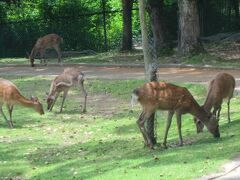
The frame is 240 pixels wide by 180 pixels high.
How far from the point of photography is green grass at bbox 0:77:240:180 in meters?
9.05

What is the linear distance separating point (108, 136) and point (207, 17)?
67.6 feet

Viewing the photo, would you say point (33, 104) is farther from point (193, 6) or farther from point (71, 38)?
point (71, 38)

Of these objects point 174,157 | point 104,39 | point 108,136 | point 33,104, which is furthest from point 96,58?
point 174,157

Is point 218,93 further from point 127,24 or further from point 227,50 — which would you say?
point 127,24

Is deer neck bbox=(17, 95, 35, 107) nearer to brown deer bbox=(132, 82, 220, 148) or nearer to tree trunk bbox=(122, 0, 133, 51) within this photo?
brown deer bbox=(132, 82, 220, 148)

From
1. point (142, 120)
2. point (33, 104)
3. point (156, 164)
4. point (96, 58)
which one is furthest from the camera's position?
point (96, 58)

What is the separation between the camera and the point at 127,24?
30031 millimetres

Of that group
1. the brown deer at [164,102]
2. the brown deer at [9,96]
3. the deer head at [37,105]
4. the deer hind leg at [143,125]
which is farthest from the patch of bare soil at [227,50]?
the deer hind leg at [143,125]

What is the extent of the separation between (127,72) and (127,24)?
765 cm

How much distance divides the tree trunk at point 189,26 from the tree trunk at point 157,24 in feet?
8.95

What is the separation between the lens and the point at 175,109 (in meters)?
11.2

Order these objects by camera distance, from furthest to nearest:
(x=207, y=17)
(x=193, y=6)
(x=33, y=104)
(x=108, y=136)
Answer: (x=207, y=17)
(x=193, y=6)
(x=33, y=104)
(x=108, y=136)

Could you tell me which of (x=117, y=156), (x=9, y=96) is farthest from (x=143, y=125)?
(x=9, y=96)

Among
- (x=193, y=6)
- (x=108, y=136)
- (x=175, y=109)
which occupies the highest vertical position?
(x=193, y=6)
